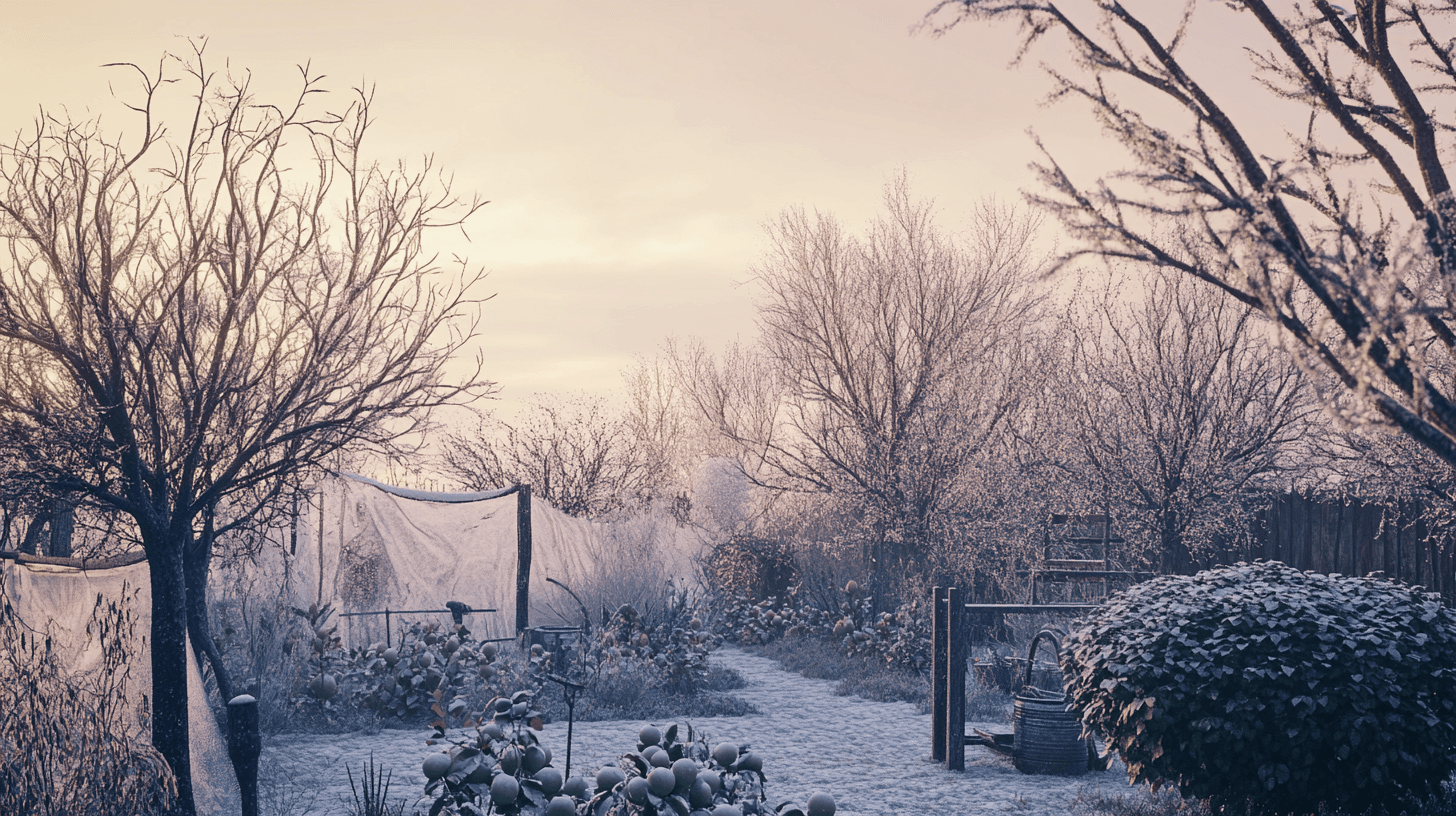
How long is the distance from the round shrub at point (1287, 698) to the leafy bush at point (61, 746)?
475 cm

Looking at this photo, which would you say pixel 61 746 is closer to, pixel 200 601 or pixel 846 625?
pixel 200 601

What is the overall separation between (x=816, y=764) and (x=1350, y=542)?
8.52 metres

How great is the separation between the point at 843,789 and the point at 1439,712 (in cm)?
337

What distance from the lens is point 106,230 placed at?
503 cm

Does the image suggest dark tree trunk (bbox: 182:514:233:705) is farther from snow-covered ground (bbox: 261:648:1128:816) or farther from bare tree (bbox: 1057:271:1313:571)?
bare tree (bbox: 1057:271:1313:571)

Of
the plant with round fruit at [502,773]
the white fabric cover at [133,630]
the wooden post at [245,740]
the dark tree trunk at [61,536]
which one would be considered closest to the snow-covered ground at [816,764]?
the white fabric cover at [133,630]

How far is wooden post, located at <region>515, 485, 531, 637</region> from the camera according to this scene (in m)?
12.3

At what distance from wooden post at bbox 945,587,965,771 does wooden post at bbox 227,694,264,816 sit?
450cm

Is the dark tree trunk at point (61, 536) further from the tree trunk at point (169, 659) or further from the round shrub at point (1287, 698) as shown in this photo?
the round shrub at point (1287, 698)

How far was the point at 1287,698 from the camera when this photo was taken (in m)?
4.94

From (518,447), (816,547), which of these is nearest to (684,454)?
(518,447)

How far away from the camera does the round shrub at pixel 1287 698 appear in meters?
4.88

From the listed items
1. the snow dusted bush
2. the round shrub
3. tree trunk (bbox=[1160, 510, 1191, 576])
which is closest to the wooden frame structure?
the round shrub

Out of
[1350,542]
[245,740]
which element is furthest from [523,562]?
[1350,542]
